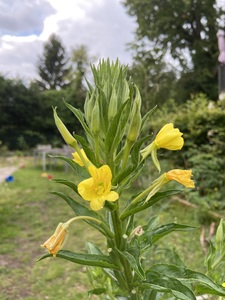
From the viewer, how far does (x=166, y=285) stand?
71 centimetres

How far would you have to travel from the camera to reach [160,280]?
2.37 ft

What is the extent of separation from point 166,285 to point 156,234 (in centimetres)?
13

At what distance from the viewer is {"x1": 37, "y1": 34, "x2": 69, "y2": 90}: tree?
31.7 m

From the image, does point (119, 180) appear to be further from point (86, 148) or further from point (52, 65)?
point (52, 65)

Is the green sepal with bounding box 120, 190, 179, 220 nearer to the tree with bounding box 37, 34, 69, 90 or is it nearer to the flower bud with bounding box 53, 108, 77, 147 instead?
the flower bud with bounding box 53, 108, 77, 147

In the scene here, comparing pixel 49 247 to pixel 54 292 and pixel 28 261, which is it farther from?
pixel 28 261

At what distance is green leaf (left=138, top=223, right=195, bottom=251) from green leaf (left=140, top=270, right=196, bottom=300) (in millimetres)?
67

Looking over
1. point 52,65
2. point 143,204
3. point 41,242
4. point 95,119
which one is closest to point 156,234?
point 143,204

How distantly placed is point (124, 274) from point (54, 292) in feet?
7.49

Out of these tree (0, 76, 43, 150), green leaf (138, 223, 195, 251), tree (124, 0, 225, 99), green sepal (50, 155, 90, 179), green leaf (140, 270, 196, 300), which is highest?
tree (124, 0, 225, 99)

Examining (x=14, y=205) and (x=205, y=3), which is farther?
(x=205, y=3)

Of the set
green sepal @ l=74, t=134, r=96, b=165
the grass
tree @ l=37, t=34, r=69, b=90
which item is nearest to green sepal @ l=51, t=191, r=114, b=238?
green sepal @ l=74, t=134, r=96, b=165

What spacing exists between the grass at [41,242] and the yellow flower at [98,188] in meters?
0.68

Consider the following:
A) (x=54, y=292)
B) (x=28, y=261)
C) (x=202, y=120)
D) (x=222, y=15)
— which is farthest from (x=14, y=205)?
(x=222, y=15)
